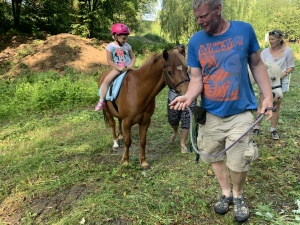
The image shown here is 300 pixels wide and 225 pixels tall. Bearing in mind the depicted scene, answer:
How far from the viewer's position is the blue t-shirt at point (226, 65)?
7.11 ft

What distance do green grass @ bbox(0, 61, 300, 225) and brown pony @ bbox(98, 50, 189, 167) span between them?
61cm

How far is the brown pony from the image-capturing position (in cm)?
314

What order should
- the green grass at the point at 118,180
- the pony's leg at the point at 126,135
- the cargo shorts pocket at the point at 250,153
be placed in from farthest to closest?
the pony's leg at the point at 126,135 < the green grass at the point at 118,180 < the cargo shorts pocket at the point at 250,153

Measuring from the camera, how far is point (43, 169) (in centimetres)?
386

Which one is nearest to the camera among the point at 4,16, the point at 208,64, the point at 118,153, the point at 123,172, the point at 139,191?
the point at 208,64

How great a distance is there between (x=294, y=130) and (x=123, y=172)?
3.66 metres

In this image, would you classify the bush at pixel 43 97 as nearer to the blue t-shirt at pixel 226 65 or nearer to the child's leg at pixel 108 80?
the child's leg at pixel 108 80

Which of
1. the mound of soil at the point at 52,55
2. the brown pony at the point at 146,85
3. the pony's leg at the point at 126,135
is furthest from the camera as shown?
the mound of soil at the point at 52,55

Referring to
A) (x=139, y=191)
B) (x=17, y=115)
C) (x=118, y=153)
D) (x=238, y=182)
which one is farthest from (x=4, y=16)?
(x=238, y=182)

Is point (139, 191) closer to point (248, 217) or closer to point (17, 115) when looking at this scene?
point (248, 217)

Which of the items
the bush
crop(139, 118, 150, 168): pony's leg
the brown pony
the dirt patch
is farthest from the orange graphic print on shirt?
the bush

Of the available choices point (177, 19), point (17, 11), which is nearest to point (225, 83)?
point (17, 11)

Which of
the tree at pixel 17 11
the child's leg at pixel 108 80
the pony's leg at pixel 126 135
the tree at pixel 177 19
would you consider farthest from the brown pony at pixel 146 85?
the tree at pixel 177 19

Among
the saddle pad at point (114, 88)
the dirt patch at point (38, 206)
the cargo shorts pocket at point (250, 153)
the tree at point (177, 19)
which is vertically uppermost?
the tree at point (177, 19)
